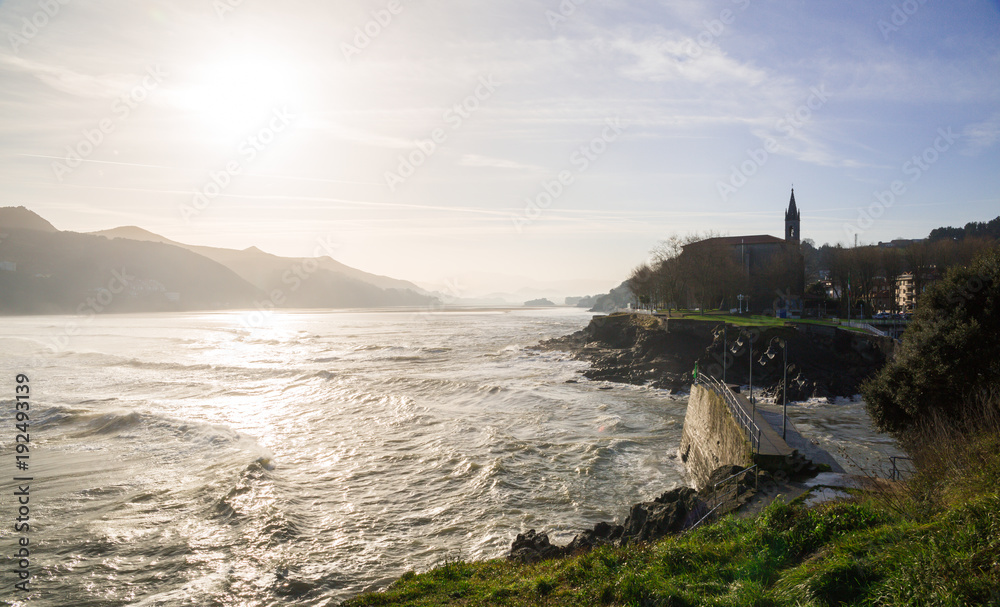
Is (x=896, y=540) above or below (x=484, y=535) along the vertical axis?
above

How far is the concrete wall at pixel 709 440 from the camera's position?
12.7 meters

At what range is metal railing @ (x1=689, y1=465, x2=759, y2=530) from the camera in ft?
33.5

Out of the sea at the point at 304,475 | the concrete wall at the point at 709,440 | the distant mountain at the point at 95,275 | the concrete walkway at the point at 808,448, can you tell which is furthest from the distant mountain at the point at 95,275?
the concrete walkway at the point at 808,448

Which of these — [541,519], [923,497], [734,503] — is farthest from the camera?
[541,519]

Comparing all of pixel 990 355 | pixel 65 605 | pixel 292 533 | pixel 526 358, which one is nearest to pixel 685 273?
pixel 526 358

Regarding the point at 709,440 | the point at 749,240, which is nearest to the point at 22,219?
the point at 749,240

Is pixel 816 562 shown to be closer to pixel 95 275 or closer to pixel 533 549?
pixel 533 549

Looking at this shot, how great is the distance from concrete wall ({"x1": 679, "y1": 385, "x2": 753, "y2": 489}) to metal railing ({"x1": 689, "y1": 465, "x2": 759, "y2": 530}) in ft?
1.60

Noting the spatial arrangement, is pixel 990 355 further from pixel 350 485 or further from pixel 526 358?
pixel 526 358

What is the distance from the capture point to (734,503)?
999 cm

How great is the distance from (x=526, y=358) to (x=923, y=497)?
41.2 meters

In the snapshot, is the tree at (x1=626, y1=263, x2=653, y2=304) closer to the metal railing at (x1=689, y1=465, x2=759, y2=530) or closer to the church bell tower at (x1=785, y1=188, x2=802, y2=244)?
the church bell tower at (x1=785, y1=188, x2=802, y2=244)

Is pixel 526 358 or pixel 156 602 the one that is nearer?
pixel 156 602

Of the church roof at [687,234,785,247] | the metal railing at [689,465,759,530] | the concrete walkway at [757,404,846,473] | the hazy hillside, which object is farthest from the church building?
the hazy hillside
